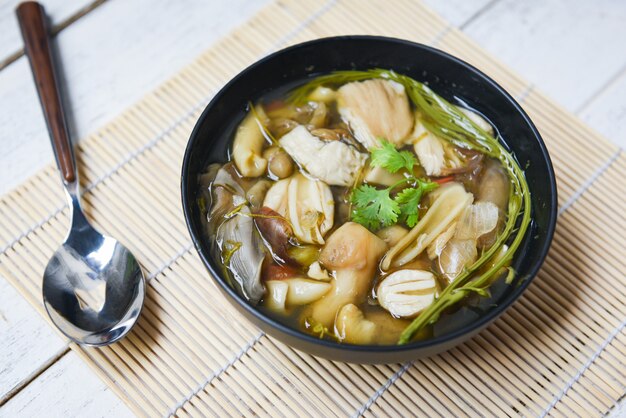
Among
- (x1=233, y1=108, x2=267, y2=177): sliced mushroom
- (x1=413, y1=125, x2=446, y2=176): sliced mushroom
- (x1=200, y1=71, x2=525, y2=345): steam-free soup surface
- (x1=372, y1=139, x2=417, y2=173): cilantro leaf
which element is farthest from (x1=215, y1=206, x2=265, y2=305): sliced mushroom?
(x1=413, y1=125, x2=446, y2=176): sliced mushroom

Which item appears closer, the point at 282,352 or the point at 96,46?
the point at 282,352

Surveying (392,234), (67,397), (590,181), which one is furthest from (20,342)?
(590,181)

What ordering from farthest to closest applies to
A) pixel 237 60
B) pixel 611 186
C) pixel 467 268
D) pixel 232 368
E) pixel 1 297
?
pixel 237 60 → pixel 611 186 → pixel 1 297 → pixel 232 368 → pixel 467 268

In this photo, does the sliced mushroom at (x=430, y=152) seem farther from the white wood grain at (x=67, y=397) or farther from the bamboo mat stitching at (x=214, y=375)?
the white wood grain at (x=67, y=397)

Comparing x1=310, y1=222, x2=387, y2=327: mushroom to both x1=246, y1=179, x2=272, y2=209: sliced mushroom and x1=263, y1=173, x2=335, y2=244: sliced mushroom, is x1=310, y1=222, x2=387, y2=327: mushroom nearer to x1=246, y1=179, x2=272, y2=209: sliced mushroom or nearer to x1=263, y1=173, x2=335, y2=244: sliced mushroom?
x1=263, y1=173, x2=335, y2=244: sliced mushroom

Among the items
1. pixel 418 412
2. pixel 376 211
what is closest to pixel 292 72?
pixel 376 211

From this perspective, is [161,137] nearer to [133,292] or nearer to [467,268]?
[133,292]

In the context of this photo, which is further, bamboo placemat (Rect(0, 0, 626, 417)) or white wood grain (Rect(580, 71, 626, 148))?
white wood grain (Rect(580, 71, 626, 148))

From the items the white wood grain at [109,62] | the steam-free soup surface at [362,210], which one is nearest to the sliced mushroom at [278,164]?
the steam-free soup surface at [362,210]
